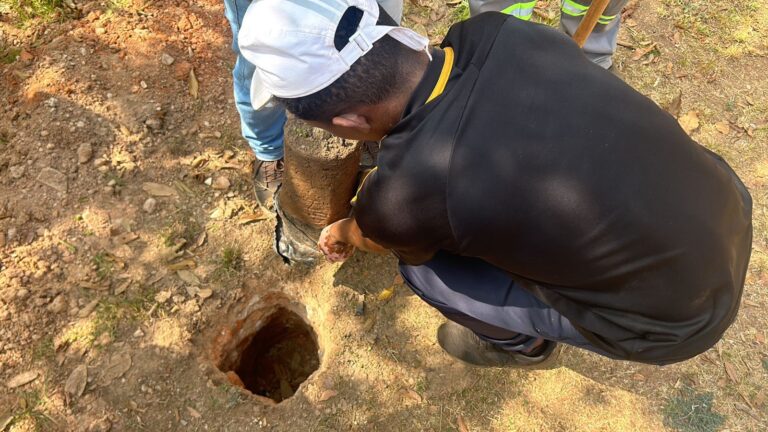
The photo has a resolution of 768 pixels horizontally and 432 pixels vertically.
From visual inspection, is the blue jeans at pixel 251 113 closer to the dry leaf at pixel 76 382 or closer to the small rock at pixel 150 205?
the small rock at pixel 150 205

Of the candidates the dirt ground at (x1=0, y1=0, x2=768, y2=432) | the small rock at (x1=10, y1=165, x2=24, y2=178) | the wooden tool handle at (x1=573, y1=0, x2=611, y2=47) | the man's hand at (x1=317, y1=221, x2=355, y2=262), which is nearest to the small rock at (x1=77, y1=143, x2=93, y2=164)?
the dirt ground at (x1=0, y1=0, x2=768, y2=432)

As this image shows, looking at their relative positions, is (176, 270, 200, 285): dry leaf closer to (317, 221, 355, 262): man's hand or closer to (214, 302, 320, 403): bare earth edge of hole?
(214, 302, 320, 403): bare earth edge of hole

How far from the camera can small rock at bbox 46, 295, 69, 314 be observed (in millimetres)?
2922

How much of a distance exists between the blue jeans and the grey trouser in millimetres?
1136

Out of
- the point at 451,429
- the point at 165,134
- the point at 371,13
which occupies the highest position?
the point at 371,13

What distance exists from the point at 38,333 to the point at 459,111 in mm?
2775

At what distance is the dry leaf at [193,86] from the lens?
3758mm

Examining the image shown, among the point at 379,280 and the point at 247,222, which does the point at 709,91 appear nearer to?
the point at 379,280

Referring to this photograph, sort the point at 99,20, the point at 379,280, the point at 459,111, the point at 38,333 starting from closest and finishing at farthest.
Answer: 1. the point at 459,111
2. the point at 38,333
3. the point at 379,280
4. the point at 99,20

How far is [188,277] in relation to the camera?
123 inches

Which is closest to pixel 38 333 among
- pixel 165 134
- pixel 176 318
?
pixel 176 318

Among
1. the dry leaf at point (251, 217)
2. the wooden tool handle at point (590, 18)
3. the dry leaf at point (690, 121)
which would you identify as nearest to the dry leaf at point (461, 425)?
the dry leaf at point (251, 217)

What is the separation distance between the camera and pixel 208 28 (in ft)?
13.3

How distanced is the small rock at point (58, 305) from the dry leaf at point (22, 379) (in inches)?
14.0
